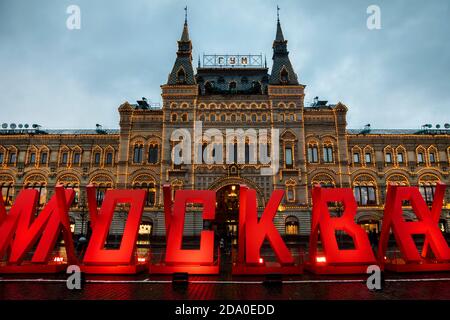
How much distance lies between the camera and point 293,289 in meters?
12.8

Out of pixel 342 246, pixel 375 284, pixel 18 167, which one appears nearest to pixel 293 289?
pixel 375 284

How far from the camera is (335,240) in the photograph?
1527 centimetres

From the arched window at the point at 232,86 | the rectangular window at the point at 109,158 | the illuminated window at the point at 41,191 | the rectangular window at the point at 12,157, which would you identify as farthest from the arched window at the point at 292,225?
the rectangular window at the point at 12,157

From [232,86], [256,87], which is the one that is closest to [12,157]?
[232,86]

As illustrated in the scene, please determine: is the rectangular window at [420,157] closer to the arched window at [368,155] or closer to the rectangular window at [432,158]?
the rectangular window at [432,158]

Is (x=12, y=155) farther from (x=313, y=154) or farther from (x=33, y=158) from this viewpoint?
(x=313, y=154)

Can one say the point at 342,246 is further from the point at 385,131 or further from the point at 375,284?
the point at 375,284

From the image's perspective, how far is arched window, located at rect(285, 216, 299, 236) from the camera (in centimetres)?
3947

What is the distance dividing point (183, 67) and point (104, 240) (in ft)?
110

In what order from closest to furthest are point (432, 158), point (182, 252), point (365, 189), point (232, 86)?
1. point (182, 252)
2. point (365, 189)
3. point (432, 158)
4. point (232, 86)

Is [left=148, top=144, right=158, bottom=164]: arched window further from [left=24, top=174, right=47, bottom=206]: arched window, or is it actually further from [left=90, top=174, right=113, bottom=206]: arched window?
[left=24, top=174, right=47, bottom=206]: arched window

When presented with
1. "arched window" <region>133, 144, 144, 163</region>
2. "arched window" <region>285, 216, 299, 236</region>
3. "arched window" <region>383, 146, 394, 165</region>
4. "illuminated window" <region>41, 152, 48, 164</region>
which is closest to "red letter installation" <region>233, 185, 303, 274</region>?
"arched window" <region>285, 216, 299, 236</region>

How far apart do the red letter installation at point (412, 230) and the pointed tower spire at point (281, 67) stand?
29.5m
